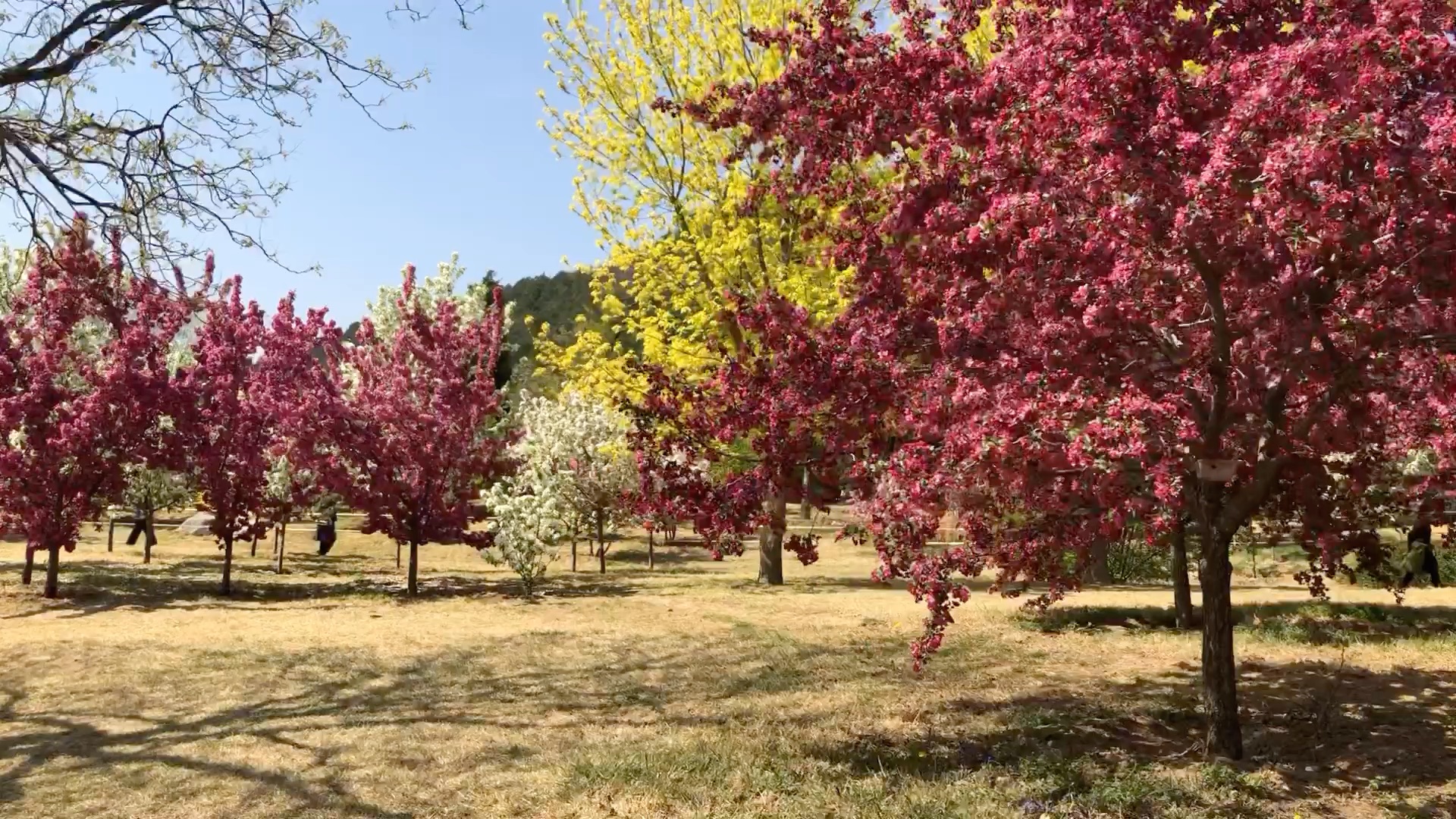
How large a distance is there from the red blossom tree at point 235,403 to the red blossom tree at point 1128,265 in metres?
11.7

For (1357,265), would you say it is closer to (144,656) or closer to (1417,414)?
(1417,414)

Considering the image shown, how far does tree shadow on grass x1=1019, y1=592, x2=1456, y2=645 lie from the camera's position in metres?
9.63

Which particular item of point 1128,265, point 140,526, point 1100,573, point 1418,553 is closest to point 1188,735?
point 1128,265

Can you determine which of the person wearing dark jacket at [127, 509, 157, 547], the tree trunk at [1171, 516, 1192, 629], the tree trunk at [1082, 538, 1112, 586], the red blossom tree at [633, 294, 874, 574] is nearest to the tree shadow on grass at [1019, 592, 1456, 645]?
the tree trunk at [1171, 516, 1192, 629]

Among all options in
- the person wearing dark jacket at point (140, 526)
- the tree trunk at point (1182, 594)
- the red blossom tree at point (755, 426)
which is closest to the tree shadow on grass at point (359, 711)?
the red blossom tree at point (755, 426)

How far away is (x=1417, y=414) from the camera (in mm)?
6121

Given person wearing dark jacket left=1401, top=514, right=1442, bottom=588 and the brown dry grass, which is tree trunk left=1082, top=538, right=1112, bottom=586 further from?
person wearing dark jacket left=1401, top=514, right=1442, bottom=588

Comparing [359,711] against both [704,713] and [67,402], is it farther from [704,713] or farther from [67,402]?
[67,402]

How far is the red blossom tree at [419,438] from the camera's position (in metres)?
14.8

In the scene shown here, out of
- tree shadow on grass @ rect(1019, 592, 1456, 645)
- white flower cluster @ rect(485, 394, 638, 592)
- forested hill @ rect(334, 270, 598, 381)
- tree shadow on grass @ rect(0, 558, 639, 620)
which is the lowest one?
tree shadow on grass @ rect(0, 558, 639, 620)

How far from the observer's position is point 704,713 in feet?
22.7

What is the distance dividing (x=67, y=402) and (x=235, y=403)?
216 centimetres

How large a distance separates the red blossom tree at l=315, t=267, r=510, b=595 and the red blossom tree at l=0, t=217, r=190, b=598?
2594 millimetres

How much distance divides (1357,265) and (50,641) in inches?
472
